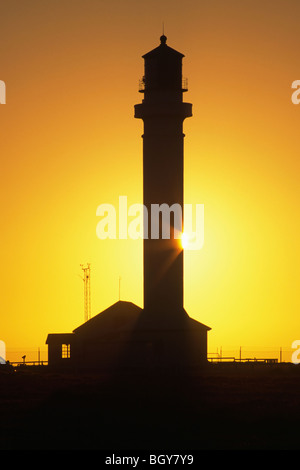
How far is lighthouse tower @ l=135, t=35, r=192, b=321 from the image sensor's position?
3578 inches

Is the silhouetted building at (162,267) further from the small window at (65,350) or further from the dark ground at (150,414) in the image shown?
the dark ground at (150,414)

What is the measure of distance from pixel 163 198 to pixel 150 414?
41302 mm

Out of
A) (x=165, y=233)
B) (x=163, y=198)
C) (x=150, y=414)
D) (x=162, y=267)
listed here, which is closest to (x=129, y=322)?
(x=162, y=267)

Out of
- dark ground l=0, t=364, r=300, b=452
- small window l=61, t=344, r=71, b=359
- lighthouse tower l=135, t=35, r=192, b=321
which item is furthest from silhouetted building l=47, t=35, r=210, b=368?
dark ground l=0, t=364, r=300, b=452

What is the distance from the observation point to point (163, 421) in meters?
48.3

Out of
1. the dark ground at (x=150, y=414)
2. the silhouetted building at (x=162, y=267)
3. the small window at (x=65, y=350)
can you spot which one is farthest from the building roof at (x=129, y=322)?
the dark ground at (x=150, y=414)

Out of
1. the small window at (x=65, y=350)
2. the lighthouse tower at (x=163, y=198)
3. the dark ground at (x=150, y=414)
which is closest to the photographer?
the dark ground at (x=150, y=414)

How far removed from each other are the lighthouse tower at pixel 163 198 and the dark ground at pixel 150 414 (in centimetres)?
1501

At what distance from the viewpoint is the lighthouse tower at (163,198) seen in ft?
298

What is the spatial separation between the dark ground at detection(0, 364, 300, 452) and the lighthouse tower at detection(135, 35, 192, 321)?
15012 millimetres
